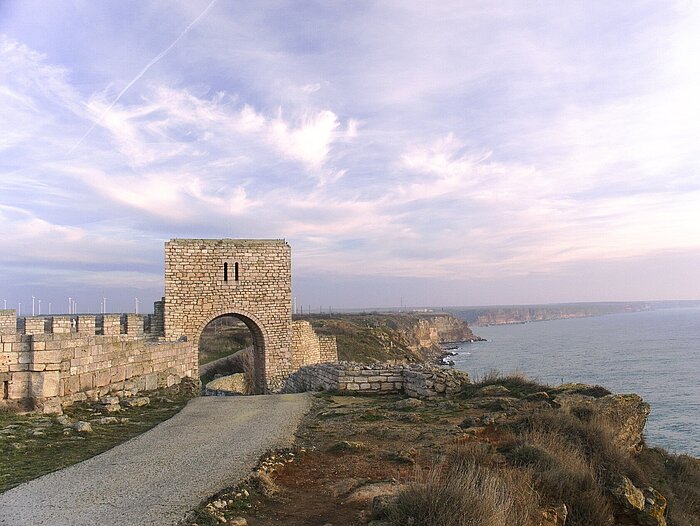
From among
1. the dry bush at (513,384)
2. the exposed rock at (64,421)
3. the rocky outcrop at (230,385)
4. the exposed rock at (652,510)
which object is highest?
the exposed rock at (64,421)

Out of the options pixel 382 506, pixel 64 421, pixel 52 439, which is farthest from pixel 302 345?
pixel 382 506

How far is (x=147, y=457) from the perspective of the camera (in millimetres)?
6828

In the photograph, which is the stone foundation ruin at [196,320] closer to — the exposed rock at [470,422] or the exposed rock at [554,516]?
the exposed rock at [470,422]

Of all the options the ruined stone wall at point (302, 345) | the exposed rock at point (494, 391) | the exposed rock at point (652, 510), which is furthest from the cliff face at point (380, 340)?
the exposed rock at point (652, 510)

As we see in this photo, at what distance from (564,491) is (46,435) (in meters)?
7.23

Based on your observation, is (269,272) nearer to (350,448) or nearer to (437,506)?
(350,448)

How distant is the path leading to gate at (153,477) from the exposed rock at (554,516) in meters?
3.17

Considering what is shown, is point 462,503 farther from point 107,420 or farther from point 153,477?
point 107,420

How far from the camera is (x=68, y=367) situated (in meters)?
9.97

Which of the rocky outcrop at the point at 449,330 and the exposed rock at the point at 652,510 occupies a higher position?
the exposed rock at the point at 652,510

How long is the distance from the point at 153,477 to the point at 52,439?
2.96 m

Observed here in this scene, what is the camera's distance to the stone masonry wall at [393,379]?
12.4 metres

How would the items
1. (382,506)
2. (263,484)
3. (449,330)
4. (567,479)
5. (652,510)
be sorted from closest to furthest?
(382,506)
(263,484)
(567,479)
(652,510)
(449,330)

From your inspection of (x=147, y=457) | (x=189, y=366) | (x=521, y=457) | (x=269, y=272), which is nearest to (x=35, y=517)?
(x=147, y=457)
